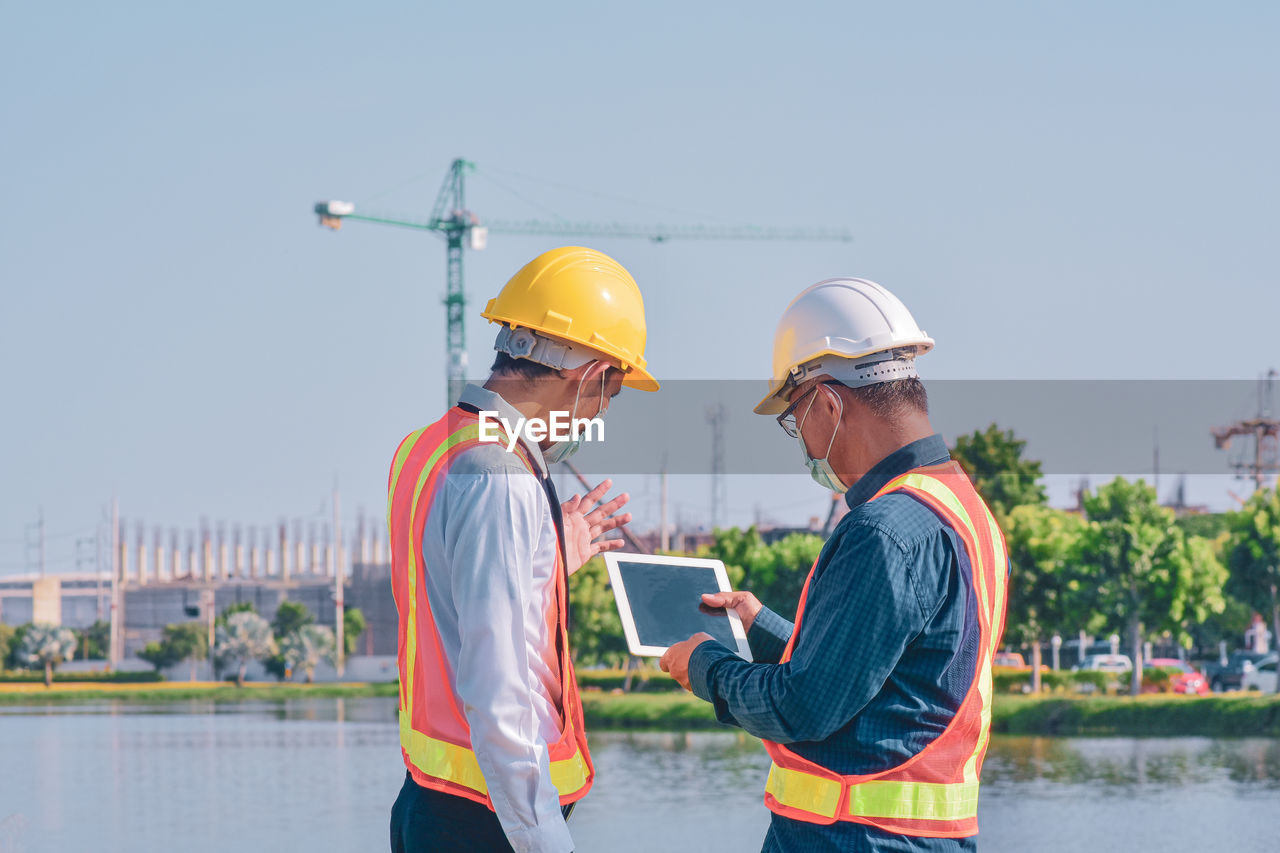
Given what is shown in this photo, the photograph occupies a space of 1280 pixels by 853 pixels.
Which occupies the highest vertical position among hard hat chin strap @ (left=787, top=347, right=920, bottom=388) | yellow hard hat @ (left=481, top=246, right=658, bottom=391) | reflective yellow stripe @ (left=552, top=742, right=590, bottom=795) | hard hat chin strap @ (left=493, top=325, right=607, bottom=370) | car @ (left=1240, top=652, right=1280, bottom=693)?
yellow hard hat @ (left=481, top=246, right=658, bottom=391)

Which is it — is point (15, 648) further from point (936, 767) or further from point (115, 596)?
point (936, 767)

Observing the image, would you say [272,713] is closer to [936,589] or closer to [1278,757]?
[1278,757]

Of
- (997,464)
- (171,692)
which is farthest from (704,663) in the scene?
(171,692)

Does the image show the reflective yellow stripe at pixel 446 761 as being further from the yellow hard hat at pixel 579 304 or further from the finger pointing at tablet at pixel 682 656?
the yellow hard hat at pixel 579 304

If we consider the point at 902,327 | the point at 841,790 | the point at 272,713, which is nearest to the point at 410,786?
the point at 841,790

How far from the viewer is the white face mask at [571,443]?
12.8 feet

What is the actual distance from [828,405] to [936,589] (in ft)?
1.95

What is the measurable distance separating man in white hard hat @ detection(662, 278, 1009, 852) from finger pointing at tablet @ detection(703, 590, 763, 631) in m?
0.22

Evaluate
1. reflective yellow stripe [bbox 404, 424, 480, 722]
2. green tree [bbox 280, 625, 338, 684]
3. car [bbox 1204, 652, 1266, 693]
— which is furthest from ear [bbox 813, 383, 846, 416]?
green tree [bbox 280, 625, 338, 684]

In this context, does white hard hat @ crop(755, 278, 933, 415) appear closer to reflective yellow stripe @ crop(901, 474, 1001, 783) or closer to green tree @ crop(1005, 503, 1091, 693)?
reflective yellow stripe @ crop(901, 474, 1001, 783)

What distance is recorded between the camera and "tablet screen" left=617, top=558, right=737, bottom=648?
3.69 meters

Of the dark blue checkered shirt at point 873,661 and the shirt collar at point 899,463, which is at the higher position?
the shirt collar at point 899,463

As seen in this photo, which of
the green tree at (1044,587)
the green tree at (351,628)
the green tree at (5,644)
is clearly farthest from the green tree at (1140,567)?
the green tree at (351,628)

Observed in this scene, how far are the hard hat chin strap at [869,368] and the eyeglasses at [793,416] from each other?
0.11 feet
